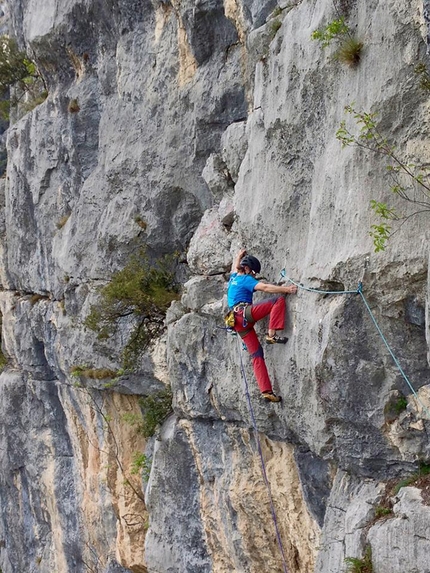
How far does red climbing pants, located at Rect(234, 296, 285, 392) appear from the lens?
28.1ft

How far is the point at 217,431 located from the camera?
35.5 feet

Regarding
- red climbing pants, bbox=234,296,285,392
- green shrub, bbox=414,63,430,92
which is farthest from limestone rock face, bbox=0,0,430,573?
red climbing pants, bbox=234,296,285,392

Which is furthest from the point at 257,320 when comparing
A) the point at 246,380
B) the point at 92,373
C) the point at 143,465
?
the point at 92,373

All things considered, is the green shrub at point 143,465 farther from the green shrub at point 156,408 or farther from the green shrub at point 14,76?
the green shrub at point 14,76

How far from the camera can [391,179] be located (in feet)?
22.3

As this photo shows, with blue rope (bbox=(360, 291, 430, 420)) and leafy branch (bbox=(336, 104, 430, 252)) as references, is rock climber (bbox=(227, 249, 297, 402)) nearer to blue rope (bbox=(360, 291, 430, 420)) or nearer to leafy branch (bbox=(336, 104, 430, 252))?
blue rope (bbox=(360, 291, 430, 420))

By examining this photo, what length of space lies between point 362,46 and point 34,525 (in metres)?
17.7

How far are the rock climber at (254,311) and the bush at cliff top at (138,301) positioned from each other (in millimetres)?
4163

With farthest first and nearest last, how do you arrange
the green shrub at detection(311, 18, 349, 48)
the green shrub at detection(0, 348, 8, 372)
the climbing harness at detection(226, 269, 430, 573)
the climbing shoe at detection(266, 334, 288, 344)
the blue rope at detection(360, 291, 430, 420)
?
the green shrub at detection(0, 348, 8, 372) < the climbing shoe at detection(266, 334, 288, 344) < the green shrub at detection(311, 18, 349, 48) < the climbing harness at detection(226, 269, 430, 573) < the blue rope at detection(360, 291, 430, 420)

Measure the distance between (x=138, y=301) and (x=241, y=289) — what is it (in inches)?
181

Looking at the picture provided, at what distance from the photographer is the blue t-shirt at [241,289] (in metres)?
8.72

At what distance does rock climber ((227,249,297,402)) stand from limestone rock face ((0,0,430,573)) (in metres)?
0.19

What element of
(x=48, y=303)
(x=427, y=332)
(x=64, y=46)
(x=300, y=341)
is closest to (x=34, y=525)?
(x=48, y=303)

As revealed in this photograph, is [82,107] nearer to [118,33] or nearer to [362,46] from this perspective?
[118,33]
